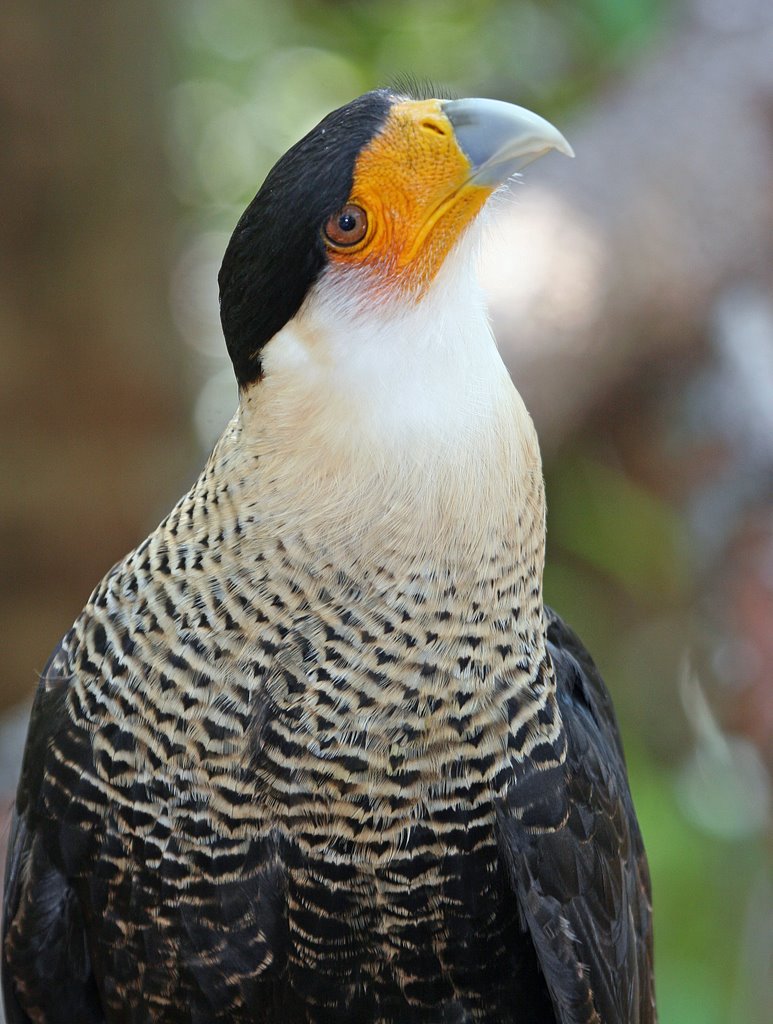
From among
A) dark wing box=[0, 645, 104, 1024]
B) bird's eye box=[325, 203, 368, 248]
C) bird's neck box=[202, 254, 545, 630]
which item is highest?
bird's eye box=[325, 203, 368, 248]

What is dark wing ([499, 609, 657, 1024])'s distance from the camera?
1726mm

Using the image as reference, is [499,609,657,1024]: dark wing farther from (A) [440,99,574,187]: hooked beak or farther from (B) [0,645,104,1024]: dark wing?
(A) [440,99,574,187]: hooked beak

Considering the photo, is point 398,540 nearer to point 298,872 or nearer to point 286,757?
point 286,757

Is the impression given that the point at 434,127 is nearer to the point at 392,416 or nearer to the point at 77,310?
the point at 392,416

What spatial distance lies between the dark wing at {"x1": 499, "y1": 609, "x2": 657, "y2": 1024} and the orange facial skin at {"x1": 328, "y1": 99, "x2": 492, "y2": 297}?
0.73m

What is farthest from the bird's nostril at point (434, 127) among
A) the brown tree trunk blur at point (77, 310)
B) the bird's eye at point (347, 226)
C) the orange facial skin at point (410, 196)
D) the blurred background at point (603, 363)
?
the brown tree trunk blur at point (77, 310)

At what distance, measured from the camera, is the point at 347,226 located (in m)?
1.56

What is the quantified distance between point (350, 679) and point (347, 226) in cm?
61

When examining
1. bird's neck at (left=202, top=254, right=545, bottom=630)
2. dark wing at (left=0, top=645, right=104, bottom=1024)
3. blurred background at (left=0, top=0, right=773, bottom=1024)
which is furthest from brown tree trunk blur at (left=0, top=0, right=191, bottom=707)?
bird's neck at (left=202, top=254, right=545, bottom=630)

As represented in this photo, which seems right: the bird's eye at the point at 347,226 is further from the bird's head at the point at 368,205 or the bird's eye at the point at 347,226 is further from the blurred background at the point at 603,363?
the blurred background at the point at 603,363

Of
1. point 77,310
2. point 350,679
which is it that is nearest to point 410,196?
point 350,679

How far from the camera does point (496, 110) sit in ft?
5.19

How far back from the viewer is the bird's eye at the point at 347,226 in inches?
61.2

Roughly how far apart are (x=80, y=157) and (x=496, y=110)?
6.12 ft
